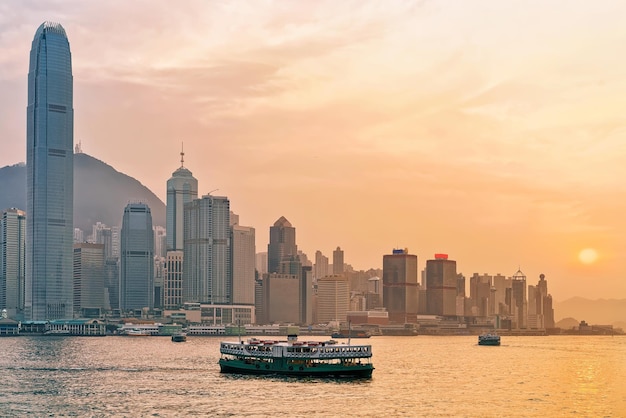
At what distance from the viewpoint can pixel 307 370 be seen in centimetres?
16125

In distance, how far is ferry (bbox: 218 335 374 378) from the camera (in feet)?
530

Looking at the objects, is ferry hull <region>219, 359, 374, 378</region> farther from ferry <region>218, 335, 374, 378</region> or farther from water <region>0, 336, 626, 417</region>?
water <region>0, 336, 626, 417</region>

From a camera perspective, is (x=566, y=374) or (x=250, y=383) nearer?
(x=250, y=383)

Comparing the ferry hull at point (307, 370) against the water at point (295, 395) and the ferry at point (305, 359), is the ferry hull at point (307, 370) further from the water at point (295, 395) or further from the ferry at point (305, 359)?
the water at point (295, 395)

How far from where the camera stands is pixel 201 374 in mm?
175250

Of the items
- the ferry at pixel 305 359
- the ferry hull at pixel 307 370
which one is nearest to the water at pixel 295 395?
the ferry hull at pixel 307 370

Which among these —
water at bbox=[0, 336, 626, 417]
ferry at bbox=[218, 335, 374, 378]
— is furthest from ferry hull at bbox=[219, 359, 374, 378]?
water at bbox=[0, 336, 626, 417]

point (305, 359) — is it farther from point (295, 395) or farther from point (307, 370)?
point (295, 395)

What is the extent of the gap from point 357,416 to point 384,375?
60780 mm

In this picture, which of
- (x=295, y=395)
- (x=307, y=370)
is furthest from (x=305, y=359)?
(x=295, y=395)

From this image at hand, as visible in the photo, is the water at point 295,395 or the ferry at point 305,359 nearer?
the water at point 295,395

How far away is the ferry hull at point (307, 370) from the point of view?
161250 mm

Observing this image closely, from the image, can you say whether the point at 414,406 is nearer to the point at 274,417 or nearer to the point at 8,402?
the point at 274,417

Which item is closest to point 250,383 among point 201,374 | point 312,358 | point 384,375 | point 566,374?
point 312,358
